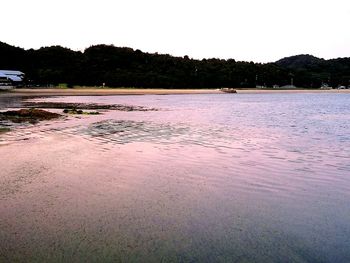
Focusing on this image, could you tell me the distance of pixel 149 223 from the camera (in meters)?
7.70

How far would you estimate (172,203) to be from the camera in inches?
362

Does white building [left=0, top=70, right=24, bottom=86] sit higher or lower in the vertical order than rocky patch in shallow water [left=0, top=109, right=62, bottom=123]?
higher

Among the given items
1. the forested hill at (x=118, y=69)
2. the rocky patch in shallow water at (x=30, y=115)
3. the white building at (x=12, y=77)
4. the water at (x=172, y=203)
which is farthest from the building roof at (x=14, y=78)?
the water at (x=172, y=203)

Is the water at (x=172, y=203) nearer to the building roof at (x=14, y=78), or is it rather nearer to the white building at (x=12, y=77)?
the white building at (x=12, y=77)

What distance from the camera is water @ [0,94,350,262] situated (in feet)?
20.9

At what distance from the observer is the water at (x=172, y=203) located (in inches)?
250

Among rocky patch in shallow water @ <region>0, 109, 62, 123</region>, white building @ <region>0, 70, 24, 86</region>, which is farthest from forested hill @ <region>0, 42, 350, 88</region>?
rocky patch in shallow water @ <region>0, 109, 62, 123</region>

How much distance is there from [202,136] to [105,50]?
530 ft

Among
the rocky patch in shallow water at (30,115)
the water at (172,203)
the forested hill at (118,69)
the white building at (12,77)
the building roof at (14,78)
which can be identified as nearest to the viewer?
the water at (172,203)

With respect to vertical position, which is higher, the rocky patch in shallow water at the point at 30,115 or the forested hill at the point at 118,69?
the forested hill at the point at 118,69

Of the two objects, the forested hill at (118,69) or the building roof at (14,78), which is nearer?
the building roof at (14,78)

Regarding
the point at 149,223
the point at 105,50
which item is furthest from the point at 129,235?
the point at 105,50

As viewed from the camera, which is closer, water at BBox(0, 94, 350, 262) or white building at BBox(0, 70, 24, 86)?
water at BBox(0, 94, 350, 262)

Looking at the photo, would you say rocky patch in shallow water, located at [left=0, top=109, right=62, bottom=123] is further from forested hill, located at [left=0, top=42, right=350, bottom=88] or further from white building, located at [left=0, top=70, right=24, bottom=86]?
forested hill, located at [left=0, top=42, right=350, bottom=88]
